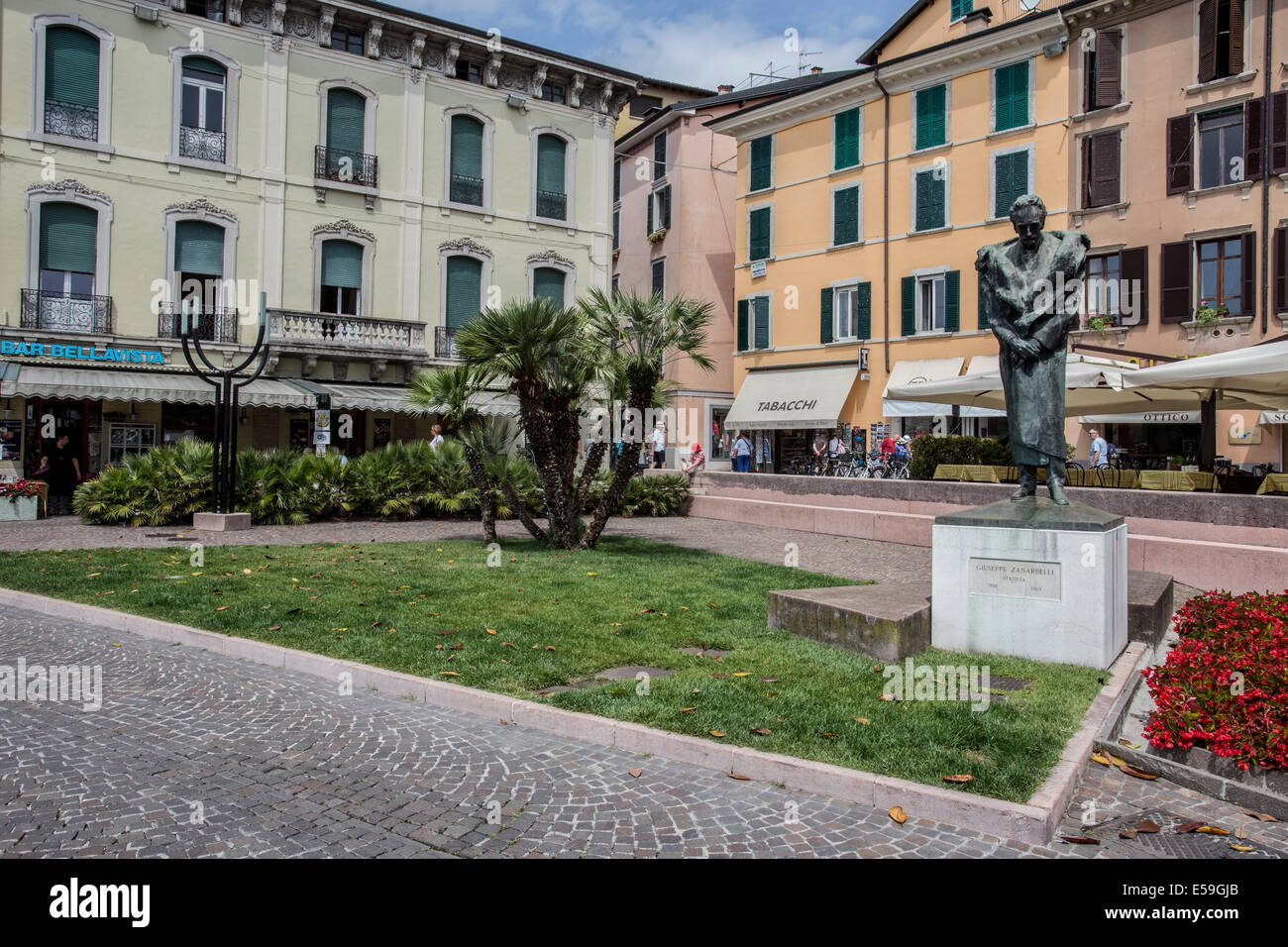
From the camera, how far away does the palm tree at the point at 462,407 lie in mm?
14141

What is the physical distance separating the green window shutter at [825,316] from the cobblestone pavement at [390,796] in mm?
29024

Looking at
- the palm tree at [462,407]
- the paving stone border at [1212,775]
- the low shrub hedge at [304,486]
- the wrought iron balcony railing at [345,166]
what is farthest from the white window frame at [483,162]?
the paving stone border at [1212,775]

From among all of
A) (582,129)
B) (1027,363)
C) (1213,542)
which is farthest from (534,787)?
(582,129)

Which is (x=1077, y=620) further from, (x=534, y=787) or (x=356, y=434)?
(x=356, y=434)

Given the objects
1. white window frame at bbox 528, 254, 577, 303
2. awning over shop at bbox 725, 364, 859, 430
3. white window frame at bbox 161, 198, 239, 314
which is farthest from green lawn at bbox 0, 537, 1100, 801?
awning over shop at bbox 725, 364, 859, 430

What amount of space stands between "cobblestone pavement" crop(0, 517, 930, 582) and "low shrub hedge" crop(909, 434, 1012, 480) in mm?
3611

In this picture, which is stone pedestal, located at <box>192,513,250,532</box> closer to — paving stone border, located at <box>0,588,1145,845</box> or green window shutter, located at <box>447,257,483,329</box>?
paving stone border, located at <box>0,588,1145,845</box>

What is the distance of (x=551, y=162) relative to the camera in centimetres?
3139

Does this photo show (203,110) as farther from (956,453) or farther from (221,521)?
(956,453)

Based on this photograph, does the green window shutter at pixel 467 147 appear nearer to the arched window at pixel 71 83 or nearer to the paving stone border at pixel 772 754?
the arched window at pixel 71 83

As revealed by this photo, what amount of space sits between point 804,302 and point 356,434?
17023mm

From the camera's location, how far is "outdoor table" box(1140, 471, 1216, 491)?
1410 cm

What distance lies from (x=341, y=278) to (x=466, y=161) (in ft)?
19.4
